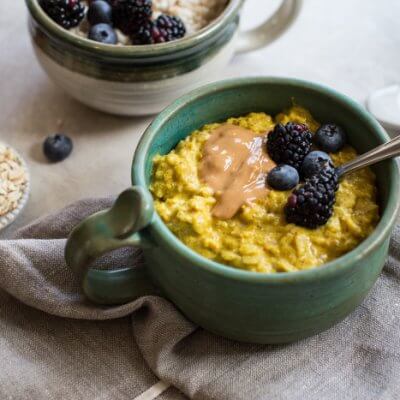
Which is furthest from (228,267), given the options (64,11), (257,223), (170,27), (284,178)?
(64,11)

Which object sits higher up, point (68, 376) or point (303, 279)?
point (303, 279)

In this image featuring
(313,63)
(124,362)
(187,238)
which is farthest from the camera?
(313,63)

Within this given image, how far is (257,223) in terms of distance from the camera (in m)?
1.39

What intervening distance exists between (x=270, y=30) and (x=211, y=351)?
1107 millimetres

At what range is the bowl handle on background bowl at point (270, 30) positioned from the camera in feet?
6.94

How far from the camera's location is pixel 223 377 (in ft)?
4.70

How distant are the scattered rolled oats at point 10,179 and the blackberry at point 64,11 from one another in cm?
38

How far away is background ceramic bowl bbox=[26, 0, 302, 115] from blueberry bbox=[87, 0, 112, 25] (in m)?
0.13

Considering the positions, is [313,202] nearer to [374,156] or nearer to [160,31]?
[374,156]

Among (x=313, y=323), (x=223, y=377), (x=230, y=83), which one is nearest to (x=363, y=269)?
(x=313, y=323)

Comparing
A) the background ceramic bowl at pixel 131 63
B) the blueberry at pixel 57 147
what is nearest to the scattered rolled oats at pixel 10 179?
the blueberry at pixel 57 147

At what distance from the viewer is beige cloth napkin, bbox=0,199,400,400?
142cm

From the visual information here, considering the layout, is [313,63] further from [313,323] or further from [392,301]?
[313,323]

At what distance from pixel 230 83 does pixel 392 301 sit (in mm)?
615
